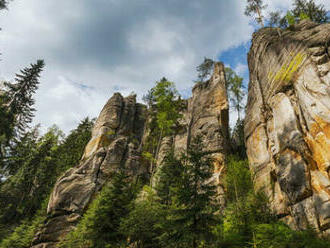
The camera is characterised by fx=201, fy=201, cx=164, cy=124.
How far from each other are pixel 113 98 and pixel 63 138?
1436 cm

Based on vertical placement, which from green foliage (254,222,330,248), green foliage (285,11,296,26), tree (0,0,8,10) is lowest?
green foliage (254,222,330,248)

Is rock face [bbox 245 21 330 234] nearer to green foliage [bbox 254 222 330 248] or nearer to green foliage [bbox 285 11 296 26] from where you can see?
green foliage [bbox 254 222 330 248]

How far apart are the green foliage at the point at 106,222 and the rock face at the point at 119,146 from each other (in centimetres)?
644

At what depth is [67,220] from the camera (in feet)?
74.2

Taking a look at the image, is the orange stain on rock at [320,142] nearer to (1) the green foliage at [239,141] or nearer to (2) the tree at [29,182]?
(1) the green foliage at [239,141]

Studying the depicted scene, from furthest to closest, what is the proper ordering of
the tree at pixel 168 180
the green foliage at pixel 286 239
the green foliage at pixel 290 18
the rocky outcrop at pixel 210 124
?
the green foliage at pixel 290 18 → the rocky outcrop at pixel 210 124 → the tree at pixel 168 180 → the green foliage at pixel 286 239

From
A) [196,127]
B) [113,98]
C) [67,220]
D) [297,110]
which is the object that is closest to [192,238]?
[297,110]

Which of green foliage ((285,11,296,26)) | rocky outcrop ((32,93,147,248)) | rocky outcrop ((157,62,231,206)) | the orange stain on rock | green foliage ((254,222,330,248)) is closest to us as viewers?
green foliage ((254,222,330,248))

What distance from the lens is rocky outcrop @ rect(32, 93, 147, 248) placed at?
2247 centimetres

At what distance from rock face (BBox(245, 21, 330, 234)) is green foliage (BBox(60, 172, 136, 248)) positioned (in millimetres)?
12063

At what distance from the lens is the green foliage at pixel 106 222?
15.5 m

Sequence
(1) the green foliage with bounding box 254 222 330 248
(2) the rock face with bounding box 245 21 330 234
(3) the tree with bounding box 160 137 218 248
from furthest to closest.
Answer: (2) the rock face with bounding box 245 21 330 234, (3) the tree with bounding box 160 137 218 248, (1) the green foliage with bounding box 254 222 330 248

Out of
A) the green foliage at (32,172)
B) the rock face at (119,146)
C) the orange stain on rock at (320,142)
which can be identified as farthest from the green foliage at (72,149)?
the orange stain on rock at (320,142)

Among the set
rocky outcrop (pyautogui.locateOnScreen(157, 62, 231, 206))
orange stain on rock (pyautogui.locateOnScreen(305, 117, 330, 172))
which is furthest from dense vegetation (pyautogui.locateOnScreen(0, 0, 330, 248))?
orange stain on rock (pyautogui.locateOnScreen(305, 117, 330, 172))
